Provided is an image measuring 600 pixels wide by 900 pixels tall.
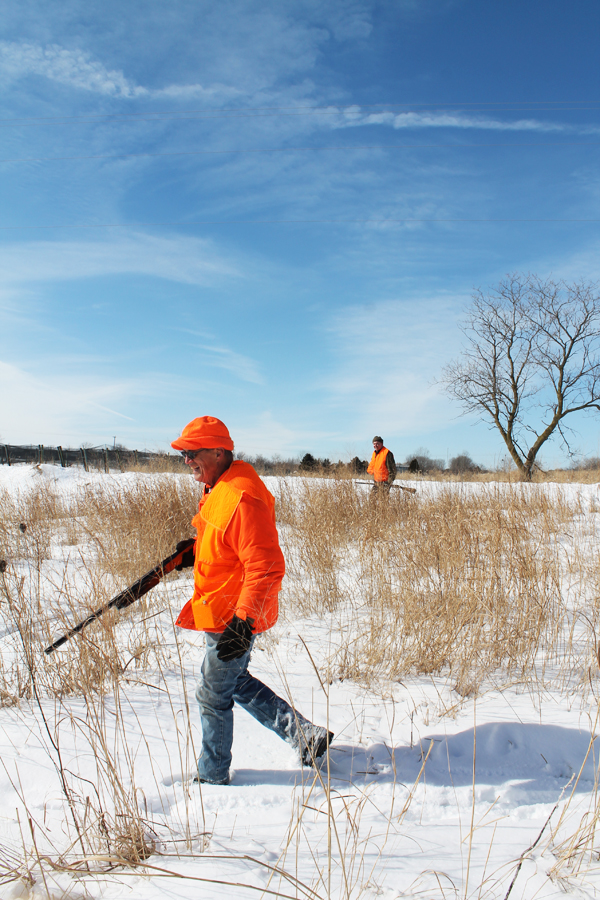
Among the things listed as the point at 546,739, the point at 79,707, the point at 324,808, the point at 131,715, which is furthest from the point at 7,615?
the point at 546,739

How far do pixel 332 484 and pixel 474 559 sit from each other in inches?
225

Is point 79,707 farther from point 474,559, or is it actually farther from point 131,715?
point 474,559

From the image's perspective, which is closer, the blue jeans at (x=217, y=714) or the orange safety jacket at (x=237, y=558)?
the orange safety jacket at (x=237, y=558)

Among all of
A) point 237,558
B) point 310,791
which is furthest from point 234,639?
point 310,791

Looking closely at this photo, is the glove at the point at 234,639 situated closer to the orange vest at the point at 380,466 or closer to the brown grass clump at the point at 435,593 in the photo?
the brown grass clump at the point at 435,593

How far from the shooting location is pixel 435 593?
14.3 feet

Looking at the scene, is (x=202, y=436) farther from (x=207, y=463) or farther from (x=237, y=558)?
(x=237, y=558)

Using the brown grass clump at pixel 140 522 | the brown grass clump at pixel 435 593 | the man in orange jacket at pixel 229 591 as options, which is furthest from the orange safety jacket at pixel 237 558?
the brown grass clump at pixel 140 522

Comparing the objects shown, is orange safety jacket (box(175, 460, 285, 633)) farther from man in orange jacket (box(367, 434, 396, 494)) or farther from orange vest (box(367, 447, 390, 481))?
orange vest (box(367, 447, 390, 481))

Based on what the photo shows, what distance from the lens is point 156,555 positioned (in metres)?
5.93

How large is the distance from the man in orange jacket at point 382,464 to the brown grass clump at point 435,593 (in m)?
3.40

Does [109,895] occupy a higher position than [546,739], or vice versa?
[109,895]

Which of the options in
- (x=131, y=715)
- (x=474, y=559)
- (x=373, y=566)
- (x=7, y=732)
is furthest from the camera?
(x=373, y=566)

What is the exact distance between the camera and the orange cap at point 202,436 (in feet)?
8.15
